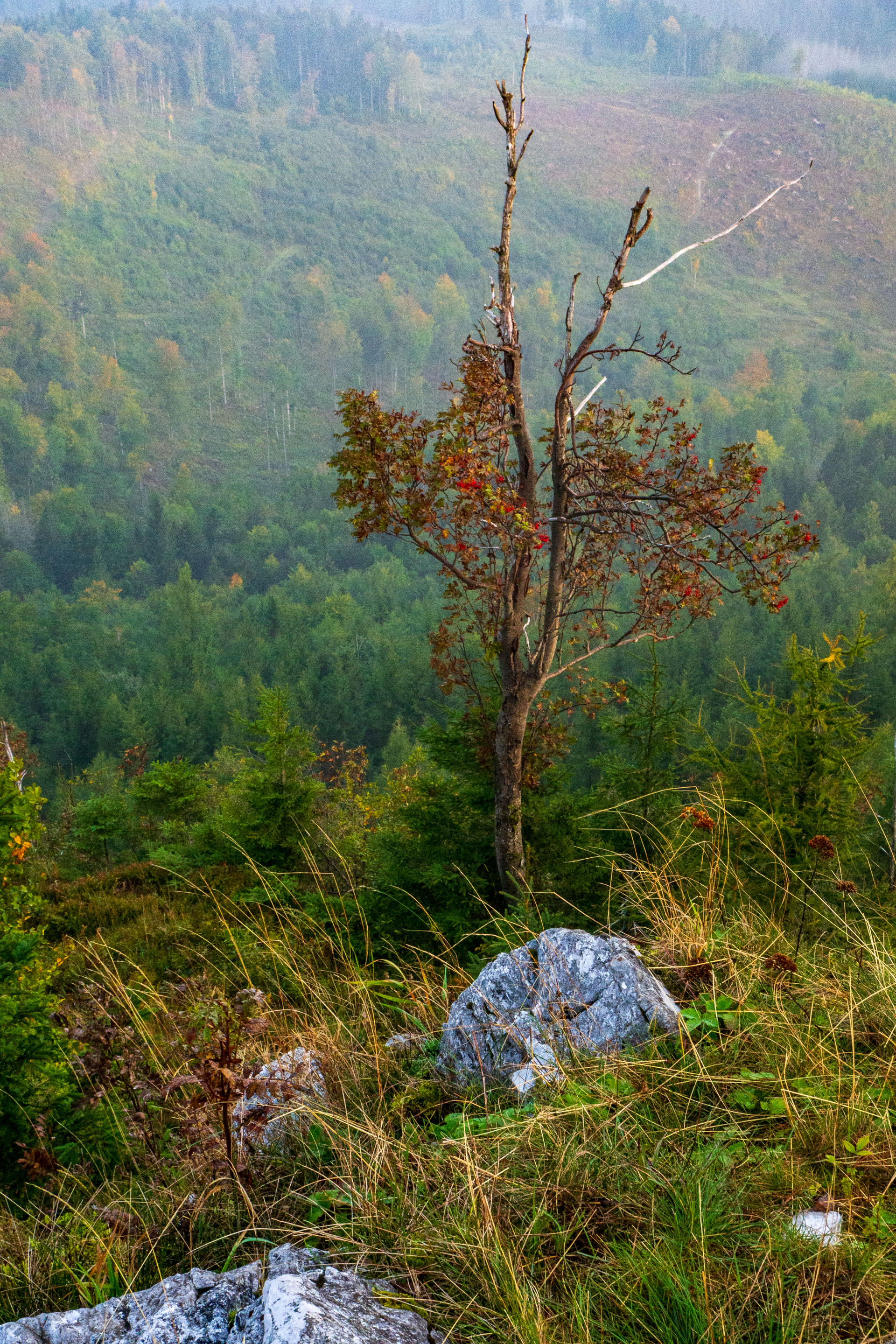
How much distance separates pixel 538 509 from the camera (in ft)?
19.8

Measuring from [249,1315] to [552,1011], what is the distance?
1.21m

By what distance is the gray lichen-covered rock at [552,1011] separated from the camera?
257 centimetres

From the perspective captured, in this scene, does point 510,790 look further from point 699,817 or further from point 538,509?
point 699,817

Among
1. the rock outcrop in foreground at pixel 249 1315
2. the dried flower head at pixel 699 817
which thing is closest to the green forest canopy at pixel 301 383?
the dried flower head at pixel 699 817

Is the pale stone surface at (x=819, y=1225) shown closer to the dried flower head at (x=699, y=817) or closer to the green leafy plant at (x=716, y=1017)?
the green leafy plant at (x=716, y=1017)

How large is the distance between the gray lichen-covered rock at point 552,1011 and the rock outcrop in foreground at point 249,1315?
77cm

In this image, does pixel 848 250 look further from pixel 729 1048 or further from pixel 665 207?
pixel 729 1048

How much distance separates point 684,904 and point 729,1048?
3.32 feet

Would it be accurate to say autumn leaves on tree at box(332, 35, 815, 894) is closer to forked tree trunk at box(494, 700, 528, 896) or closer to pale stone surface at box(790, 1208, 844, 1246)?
forked tree trunk at box(494, 700, 528, 896)

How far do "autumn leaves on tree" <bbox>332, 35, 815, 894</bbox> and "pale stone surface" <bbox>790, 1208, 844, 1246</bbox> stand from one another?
3657 millimetres

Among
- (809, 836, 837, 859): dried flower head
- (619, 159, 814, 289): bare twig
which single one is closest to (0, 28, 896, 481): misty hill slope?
(619, 159, 814, 289): bare twig

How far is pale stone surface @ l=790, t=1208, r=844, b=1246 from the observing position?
176cm

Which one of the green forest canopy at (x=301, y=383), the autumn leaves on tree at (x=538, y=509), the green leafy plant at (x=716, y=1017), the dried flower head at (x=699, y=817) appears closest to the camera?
the green leafy plant at (x=716, y=1017)

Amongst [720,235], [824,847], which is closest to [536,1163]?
[824,847]
